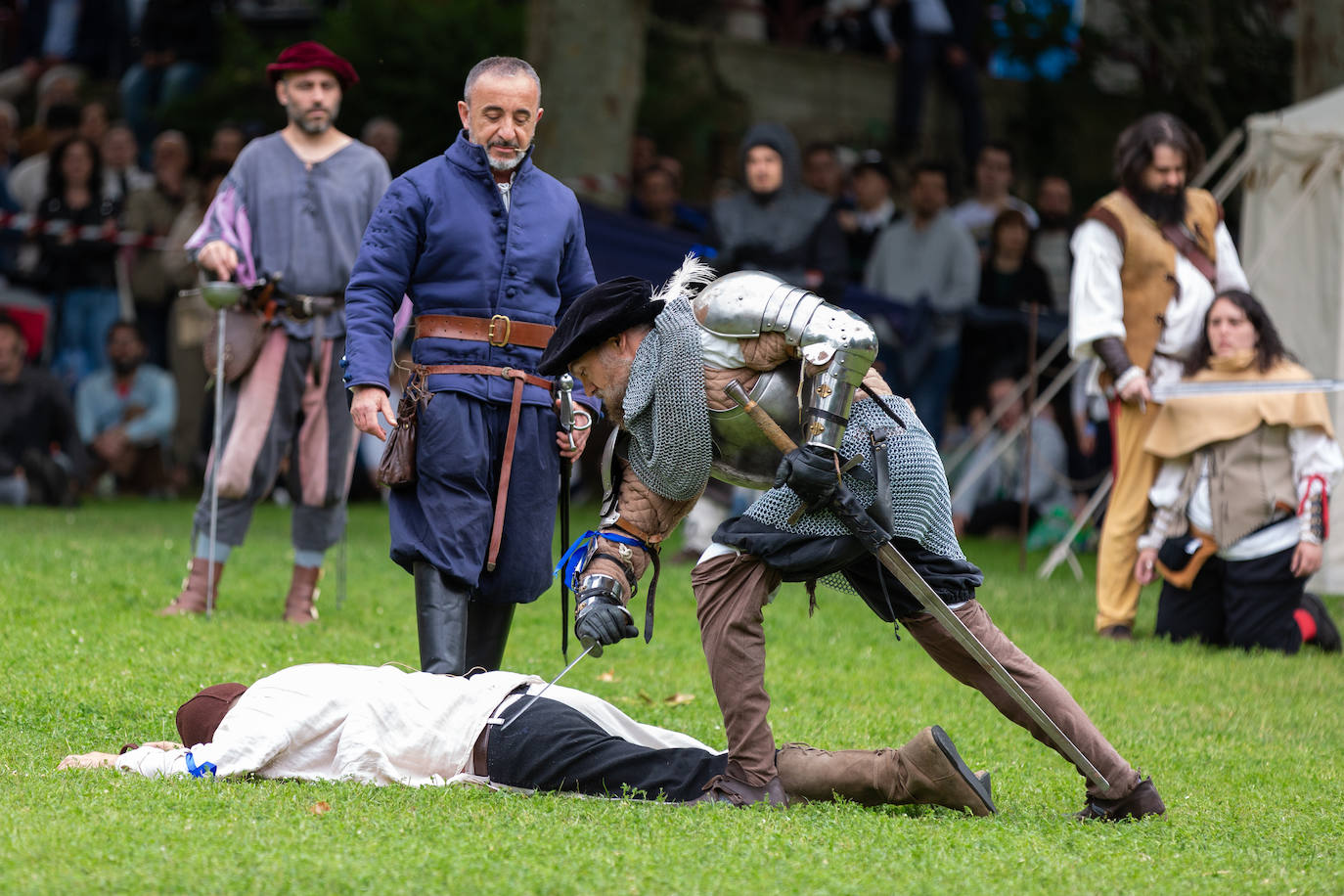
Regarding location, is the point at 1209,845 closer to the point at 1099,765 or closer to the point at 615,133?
the point at 1099,765

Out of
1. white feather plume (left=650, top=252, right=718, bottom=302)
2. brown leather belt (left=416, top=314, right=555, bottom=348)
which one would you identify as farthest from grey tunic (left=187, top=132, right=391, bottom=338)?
white feather plume (left=650, top=252, right=718, bottom=302)

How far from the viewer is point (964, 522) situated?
1145 centimetres

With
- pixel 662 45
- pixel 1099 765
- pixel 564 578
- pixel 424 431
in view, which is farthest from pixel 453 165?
pixel 662 45

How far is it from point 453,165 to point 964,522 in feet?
22.5

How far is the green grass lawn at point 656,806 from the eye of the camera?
3.56m

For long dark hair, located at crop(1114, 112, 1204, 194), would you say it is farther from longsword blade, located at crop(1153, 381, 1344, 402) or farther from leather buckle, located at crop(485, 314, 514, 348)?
leather buckle, located at crop(485, 314, 514, 348)

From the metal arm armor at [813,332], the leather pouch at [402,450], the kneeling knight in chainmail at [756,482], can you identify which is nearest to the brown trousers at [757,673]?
the kneeling knight in chainmail at [756,482]

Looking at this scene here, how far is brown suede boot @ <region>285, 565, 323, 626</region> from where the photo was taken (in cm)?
702

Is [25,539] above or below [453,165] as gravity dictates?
below

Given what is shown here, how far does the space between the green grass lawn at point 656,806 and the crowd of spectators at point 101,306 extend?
279 centimetres

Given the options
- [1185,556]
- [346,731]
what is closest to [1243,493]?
[1185,556]

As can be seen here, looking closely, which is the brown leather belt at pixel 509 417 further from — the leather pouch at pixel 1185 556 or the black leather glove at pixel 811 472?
the leather pouch at pixel 1185 556

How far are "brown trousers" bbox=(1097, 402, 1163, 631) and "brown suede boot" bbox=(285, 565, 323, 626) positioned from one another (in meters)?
3.34

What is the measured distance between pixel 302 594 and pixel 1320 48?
299 inches
